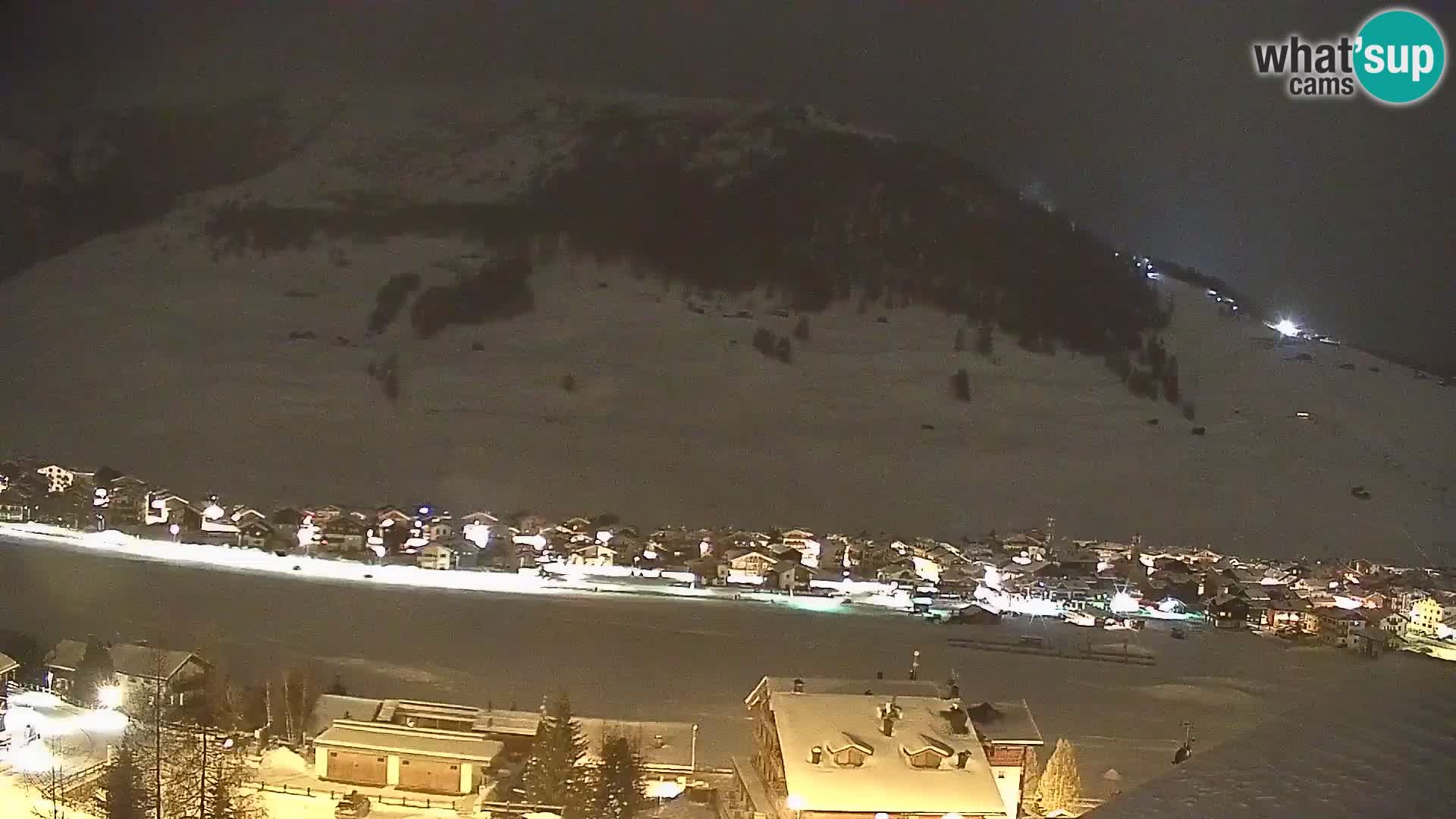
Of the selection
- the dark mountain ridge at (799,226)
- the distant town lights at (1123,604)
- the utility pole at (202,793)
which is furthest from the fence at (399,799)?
the dark mountain ridge at (799,226)

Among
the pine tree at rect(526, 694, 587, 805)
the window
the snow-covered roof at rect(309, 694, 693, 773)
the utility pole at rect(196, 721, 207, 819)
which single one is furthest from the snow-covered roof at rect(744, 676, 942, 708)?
the utility pole at rect(196, 721, 207, 819)

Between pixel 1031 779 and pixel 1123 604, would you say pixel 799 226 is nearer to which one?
pixel 1123 604

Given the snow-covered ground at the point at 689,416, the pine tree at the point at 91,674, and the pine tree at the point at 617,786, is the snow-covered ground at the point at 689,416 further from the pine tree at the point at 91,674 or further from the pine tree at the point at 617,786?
the pine tree at the point at 617,786

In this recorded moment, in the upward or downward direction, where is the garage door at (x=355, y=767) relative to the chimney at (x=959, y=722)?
downward

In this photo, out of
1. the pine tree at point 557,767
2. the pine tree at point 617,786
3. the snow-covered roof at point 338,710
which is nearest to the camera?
the pine tree at point 617,786

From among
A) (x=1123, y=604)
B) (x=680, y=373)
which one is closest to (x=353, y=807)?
(x=1123, y=604)

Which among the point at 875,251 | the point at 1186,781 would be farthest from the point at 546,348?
the point at 1186,781
